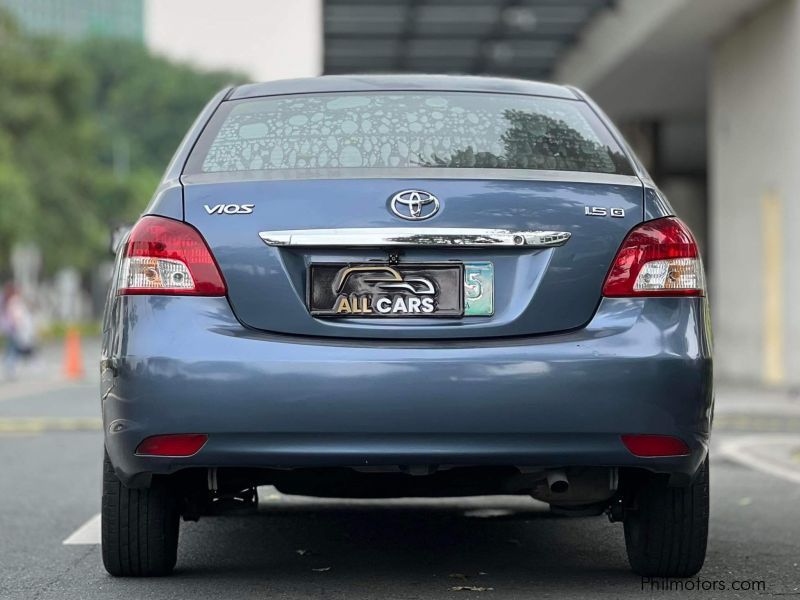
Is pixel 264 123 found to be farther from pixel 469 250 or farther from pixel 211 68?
pixel 211 68

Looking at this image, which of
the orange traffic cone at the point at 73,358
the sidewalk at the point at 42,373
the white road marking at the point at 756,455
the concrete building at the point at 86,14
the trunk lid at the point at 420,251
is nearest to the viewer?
the trunk lid at the point at 420,251

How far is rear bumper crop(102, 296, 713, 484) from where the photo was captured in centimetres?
426

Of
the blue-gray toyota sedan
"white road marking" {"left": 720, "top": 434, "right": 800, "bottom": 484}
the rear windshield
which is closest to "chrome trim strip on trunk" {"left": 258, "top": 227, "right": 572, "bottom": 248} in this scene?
the blue-gray toyota sedan

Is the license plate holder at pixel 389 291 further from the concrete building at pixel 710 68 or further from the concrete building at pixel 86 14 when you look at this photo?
the concrete building at pixel 86 14

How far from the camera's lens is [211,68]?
97.0 m

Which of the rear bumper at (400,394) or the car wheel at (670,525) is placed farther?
the car wheel at (670,525)

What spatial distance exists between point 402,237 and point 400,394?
466mm

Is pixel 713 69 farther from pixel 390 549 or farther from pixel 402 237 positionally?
pixel 402 237

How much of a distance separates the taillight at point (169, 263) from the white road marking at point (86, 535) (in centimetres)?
178

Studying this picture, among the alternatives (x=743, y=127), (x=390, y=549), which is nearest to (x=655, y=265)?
(x=390, y=549)

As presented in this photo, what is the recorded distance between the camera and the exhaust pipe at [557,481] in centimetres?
464

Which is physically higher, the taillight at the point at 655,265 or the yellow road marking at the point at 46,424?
the taillight at the point at 655,265

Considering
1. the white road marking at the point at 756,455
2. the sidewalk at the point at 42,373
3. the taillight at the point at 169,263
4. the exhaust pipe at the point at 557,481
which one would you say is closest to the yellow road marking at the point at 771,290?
the white road marking at the point at 756,455

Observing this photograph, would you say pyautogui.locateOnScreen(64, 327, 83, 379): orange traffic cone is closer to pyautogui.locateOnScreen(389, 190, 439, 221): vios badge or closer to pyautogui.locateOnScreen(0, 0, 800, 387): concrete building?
pyautogui.locateOnScreen(0, 0, 800, 387): concrete building
